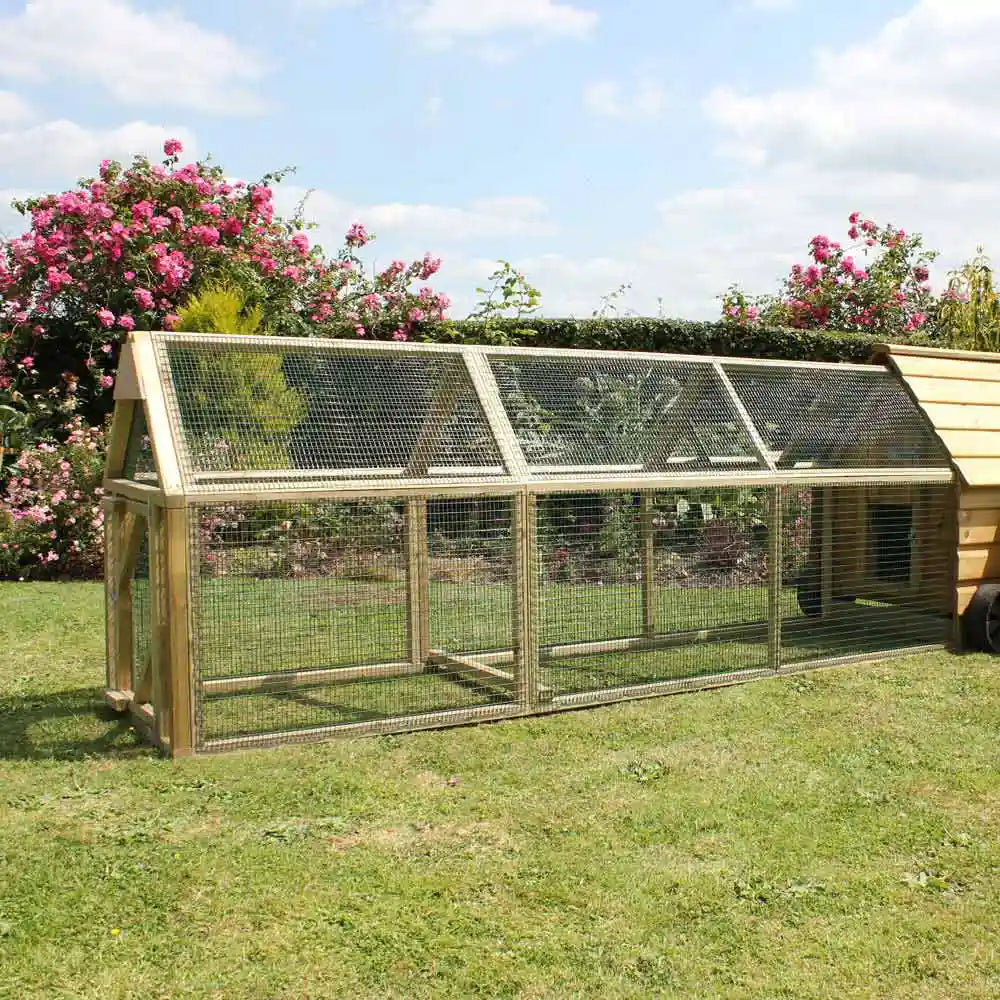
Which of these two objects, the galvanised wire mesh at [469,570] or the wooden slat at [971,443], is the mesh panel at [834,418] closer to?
the wooden slat at [971,443]

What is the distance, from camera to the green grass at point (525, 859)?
→ 298 cm

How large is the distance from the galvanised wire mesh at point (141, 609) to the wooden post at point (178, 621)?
19.0 inches

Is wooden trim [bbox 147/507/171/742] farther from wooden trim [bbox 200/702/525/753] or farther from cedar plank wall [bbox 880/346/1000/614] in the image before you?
cedar plank wall [bbox 880/346/1000/614]

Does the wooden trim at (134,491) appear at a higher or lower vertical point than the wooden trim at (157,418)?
lower

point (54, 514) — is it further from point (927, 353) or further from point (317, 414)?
point (927, 353)

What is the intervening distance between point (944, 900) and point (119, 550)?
163 inches

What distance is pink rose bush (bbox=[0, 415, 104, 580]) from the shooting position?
10211mm

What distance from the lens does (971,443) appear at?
726 cm

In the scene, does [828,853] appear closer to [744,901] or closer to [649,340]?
[744,901]

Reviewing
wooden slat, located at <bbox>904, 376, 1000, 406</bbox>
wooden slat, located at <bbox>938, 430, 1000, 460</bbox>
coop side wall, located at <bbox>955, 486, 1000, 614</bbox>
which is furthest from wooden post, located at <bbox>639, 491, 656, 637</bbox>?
wooden slat, located at <bbox>904, 376, 1000, 406</bbox>

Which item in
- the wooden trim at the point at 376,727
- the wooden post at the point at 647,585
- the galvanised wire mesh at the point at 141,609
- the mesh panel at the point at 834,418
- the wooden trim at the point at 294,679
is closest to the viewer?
the wooden trim at the point at 376,727

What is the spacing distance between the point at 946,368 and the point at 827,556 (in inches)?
64.1

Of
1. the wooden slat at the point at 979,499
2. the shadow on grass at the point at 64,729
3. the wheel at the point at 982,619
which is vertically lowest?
the shadow on grass at the point at 64,729

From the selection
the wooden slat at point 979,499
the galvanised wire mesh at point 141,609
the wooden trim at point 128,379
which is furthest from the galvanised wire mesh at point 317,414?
the wooden slat at point 979,499
